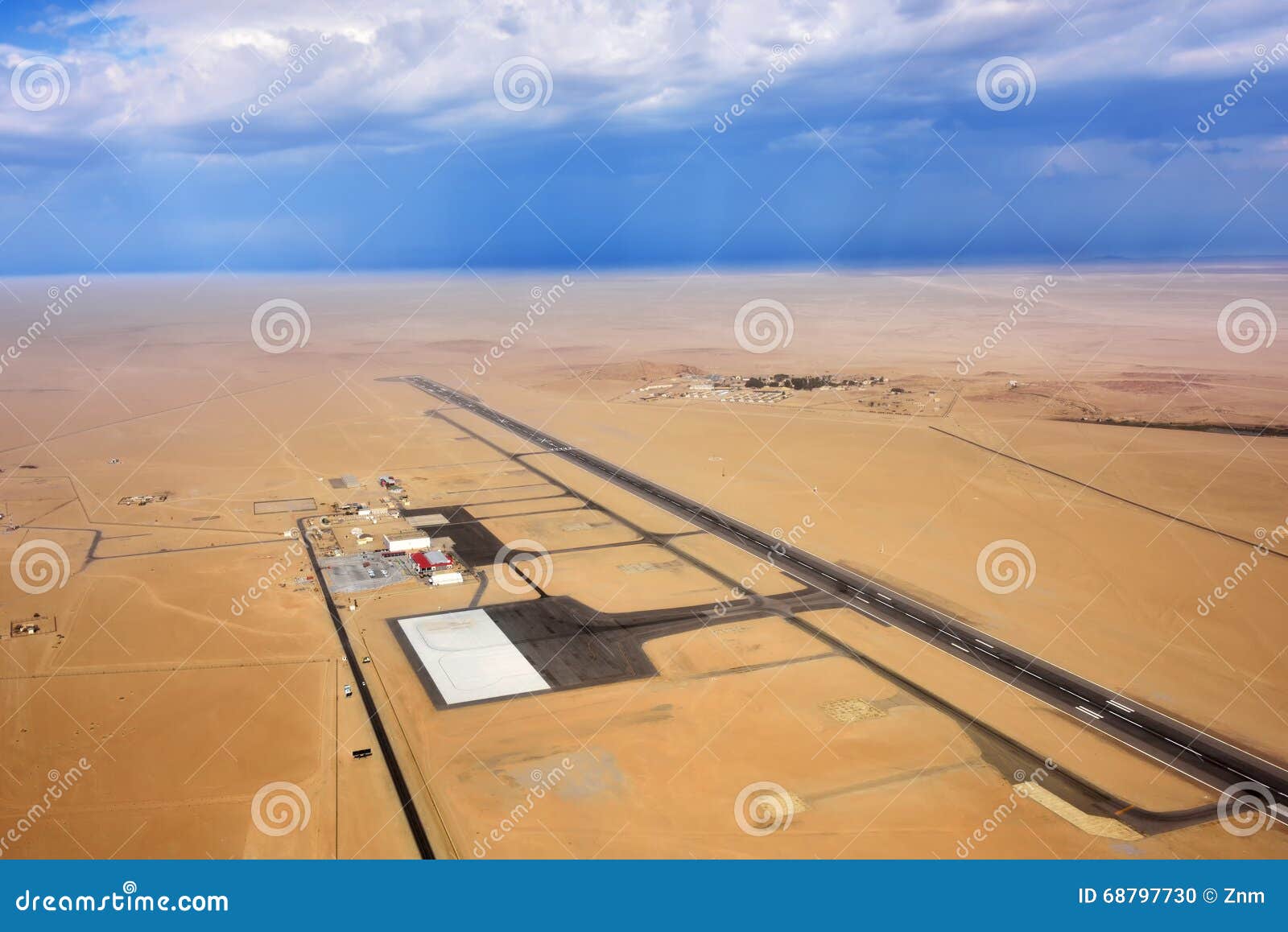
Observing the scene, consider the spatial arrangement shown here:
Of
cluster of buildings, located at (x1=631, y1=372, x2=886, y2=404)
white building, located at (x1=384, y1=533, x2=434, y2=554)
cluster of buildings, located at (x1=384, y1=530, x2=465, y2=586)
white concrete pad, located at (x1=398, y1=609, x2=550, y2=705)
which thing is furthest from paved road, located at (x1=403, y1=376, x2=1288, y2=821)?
cluster of buildings, located at (x1=631, y1=372, x2=886, y2=404)

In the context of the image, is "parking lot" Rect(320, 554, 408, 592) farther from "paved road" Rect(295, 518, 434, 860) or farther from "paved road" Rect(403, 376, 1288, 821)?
"paved road" Rect(403, 376, 1288, 821)

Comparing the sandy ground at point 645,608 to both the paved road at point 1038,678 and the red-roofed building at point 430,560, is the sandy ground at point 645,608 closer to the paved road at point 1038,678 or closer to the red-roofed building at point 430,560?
the paved road at point 1038,678

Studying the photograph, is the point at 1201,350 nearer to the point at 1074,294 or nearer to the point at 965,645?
the point at 1074,294

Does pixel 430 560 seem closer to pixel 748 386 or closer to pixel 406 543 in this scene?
pixel 406 543

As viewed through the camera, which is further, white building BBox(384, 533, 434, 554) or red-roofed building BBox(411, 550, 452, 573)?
white building BBox(384, 533, 434, 554)

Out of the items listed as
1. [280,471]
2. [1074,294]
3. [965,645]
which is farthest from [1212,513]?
[1074,294]

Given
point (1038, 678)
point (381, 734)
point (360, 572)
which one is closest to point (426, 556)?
point (360, 572)

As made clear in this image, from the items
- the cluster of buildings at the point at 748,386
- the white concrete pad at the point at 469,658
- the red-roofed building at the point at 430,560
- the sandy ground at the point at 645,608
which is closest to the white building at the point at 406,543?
the red-roofed building at the point at 430,560
